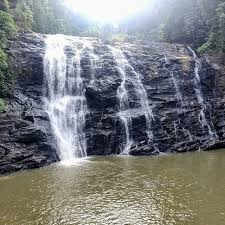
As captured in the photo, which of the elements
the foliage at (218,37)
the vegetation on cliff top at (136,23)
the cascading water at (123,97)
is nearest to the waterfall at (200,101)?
the foliage at (218,37)

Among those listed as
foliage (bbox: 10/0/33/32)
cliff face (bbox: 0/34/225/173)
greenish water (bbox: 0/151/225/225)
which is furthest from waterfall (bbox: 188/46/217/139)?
foliage (bbox: 10/0/33/32)

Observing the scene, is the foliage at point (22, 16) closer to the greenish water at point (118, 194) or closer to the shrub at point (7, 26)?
the shrub at point (7, 26)

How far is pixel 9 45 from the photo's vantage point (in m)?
23.6

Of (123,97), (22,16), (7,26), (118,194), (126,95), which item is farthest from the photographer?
(22,16)

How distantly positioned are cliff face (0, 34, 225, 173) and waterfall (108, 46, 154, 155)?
0.25ft

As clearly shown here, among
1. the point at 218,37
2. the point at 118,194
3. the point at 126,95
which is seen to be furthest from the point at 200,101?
the point at 118,194

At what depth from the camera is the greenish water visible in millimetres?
10398

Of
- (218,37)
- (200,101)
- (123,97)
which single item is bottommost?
(200,101)

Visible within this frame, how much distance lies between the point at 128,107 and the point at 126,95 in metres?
0.86

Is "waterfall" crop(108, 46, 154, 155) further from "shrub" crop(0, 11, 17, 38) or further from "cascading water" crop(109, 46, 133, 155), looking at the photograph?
"shrub" crop(0, 11, 17, 38)

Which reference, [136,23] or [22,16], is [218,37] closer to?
[22,16]

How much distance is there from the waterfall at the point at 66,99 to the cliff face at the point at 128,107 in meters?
0.39

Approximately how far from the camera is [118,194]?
12.4 meters

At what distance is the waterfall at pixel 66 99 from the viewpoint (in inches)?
795
